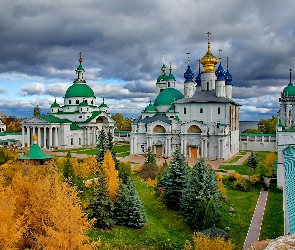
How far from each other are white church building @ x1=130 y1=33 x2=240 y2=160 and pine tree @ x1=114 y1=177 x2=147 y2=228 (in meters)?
25.5

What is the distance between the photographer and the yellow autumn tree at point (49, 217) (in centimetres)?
1134

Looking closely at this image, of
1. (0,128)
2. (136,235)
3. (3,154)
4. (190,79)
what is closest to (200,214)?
(136,235)

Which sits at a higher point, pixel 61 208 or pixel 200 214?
pixel 61 208

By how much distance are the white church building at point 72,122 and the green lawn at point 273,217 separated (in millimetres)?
37901

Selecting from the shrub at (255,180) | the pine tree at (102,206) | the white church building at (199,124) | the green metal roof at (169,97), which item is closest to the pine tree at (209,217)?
the pine tree at (102,206)

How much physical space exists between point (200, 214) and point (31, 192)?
9056 millimetres

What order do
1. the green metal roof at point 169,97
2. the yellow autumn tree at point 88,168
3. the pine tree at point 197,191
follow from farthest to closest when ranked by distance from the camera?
the green metal roof at point 169,97 < the yellow autumn tree at point 88,168 < the pine tree at point 197,191

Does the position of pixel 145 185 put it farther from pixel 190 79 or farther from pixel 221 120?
pixel 190 79

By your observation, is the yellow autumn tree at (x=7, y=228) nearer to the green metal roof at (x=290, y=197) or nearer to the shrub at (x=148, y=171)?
the green metal roof at (x=290, y=197)

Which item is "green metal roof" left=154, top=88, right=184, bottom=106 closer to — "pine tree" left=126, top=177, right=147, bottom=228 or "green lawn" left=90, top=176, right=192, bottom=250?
"green lawn" left=90, top=176, right=192, bottom=250

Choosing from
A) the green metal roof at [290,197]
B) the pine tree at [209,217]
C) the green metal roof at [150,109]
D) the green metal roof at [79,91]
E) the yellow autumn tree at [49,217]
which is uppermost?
the green metal roof at [79,91]

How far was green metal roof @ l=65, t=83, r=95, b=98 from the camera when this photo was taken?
2460 inches

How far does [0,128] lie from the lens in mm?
74062

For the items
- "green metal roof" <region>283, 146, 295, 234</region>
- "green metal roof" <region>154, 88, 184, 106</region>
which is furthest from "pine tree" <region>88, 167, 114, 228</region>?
"green metal roof" <region>154, 88, 184, 106</region>
